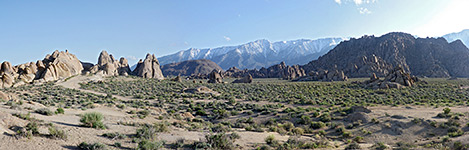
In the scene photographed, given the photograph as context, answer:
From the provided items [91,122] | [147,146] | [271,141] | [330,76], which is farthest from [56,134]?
[330,76]

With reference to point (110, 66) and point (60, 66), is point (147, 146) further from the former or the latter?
point (110, 66)

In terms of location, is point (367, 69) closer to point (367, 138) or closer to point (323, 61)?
point (323, 61)

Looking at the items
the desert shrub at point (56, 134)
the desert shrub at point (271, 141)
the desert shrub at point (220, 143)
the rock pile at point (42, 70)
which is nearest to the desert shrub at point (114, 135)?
the desert shrub at point (56, 134)

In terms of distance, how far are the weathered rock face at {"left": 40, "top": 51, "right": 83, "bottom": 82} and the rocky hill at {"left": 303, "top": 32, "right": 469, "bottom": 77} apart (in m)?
103

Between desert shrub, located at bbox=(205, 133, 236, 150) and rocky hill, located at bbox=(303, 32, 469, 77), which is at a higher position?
rocky hill, located at bbox=(303, 32, 469, 77)

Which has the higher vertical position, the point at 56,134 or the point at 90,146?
the point at 56,134

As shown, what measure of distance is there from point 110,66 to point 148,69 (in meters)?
9.99

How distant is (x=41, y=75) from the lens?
40188 millimetres

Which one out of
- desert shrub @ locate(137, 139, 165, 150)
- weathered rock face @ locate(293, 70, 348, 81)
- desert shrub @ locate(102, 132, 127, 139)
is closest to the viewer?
desert shrub @ locate(137, 139, 165, 150)

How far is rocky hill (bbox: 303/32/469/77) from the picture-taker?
113438 millimetres

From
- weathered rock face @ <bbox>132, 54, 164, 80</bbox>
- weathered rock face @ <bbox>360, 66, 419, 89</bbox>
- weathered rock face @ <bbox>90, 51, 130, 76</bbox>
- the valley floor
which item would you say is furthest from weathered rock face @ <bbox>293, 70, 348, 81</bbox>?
weathered rock face @ <bbox>90, 51, 130, 76</bbox>

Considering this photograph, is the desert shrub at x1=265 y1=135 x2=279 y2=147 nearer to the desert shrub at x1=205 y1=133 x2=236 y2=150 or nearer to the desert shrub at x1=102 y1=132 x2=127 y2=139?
the desert shrub at x1=205 y1=133 x2=236 y2=150

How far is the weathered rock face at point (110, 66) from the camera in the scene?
176ft

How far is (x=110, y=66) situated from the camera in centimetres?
5566
